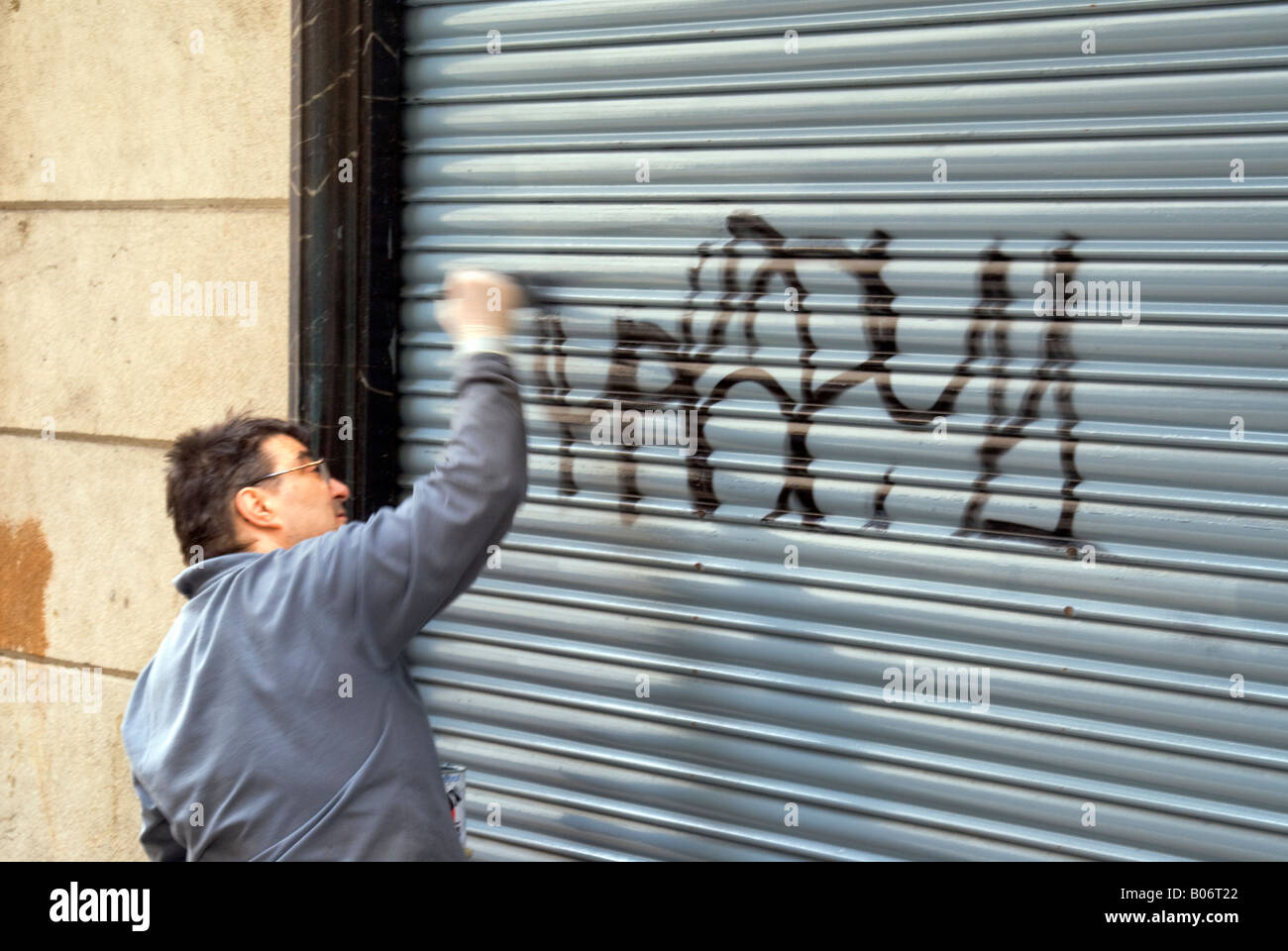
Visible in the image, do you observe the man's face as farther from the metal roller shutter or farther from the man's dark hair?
the metal roller shutter

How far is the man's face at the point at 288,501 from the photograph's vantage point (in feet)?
9.40

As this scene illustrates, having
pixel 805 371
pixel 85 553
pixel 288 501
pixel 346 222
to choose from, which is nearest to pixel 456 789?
pixel 288 501

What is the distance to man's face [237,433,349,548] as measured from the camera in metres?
2.87

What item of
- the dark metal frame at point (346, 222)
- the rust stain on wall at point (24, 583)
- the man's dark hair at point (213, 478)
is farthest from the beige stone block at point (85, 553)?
the man's dark hair at point (213, 478)

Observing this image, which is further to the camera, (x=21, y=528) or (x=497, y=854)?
(x=21, y=528)

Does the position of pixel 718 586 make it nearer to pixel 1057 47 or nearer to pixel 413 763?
pixel 413 763

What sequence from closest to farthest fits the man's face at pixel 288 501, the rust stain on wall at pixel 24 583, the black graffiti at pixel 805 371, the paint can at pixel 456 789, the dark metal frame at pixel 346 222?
the man's face at pixel 288 501 < the black graffiti at pixel 805 371 < the paint can at pixel 456 789 < the dark metal frame at pixel 346 222 < the rust stain on wall at pixel 24 583

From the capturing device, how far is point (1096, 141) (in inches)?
119

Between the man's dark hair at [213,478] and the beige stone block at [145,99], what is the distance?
1.41 metres

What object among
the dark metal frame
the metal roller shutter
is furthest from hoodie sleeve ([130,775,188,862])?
the dark metal frame

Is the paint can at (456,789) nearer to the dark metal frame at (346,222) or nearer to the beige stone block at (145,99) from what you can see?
the dark metal frame at (346,222)

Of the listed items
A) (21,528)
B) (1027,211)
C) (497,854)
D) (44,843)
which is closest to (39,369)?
(21,528)

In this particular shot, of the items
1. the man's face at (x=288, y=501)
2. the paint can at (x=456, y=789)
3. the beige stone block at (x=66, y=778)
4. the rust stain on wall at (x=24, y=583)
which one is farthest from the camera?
the rust stain on wall at (x=24, y=583)

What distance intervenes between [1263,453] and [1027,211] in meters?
0.74
